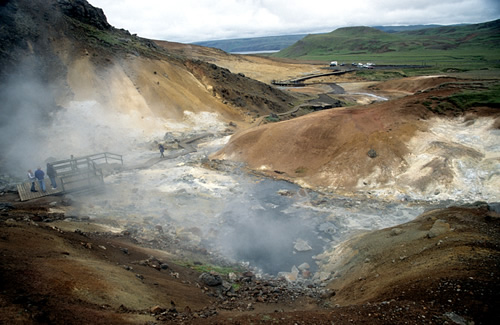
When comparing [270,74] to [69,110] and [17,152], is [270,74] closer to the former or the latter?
[69,110]

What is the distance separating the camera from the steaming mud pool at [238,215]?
1419 centimetres

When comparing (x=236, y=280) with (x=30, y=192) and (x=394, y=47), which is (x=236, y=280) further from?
(x=394, y=47)

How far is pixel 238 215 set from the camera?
57.6 ft

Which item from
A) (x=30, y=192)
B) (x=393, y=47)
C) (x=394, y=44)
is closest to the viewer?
(x=30, y=192)

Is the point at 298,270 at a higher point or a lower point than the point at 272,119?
lower

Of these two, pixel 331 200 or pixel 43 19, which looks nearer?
pixel 331 200

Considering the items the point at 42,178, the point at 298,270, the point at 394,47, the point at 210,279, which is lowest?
the point at 298,270

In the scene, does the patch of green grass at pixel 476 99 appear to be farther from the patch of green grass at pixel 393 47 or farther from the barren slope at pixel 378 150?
the patch of green grass at pixel 393 47

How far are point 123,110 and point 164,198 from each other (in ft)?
54.8

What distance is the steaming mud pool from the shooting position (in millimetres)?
14188

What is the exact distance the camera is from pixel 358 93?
60062 mm

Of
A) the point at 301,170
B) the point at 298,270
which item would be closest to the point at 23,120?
the point at 301,170

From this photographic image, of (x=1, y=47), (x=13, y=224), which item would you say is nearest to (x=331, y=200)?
(x=13, y=224)

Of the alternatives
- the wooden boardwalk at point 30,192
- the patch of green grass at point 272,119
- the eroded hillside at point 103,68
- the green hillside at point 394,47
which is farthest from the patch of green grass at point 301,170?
the green hillside at point 394,47
